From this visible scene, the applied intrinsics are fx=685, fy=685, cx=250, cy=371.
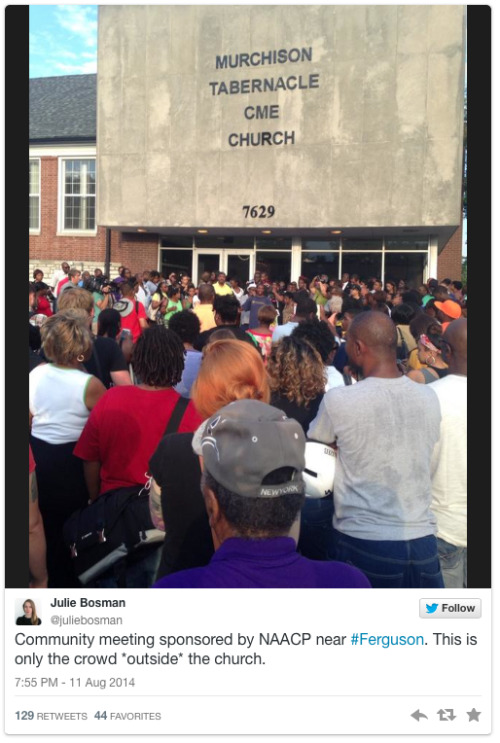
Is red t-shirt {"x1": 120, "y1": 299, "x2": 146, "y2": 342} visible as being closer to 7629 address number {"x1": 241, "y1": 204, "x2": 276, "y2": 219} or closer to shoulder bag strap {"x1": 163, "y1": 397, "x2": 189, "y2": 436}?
shoulder bag strap {"x1": 163, "y1": 397, "x2": 189, "y2": 436}

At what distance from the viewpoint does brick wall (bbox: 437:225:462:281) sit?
1916 cm

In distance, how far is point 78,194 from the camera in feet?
70.7

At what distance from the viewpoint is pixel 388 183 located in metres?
16.7

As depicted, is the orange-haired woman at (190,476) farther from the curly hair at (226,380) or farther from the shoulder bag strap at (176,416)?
the shoulder bag strap at (176,416)

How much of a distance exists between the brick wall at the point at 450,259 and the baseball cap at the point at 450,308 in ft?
41.7

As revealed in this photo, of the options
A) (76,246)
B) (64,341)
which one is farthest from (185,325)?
(76,246)

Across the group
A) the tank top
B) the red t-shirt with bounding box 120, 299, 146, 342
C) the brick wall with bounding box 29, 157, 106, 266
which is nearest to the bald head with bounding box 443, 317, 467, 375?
the tank top


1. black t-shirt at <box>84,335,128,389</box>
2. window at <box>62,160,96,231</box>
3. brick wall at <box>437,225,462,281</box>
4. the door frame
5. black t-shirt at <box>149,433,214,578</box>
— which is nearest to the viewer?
black t-shirt at <box>149,433,214,578</box>

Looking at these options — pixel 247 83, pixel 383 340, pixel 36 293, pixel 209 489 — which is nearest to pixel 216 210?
pixel 247 83

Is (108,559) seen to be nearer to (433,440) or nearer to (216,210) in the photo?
(433,440)

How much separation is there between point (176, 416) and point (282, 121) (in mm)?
15882

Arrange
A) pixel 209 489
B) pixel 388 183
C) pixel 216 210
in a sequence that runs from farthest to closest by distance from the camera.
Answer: pixel 216 210 → pixel 388 183 → pixel 209 489
